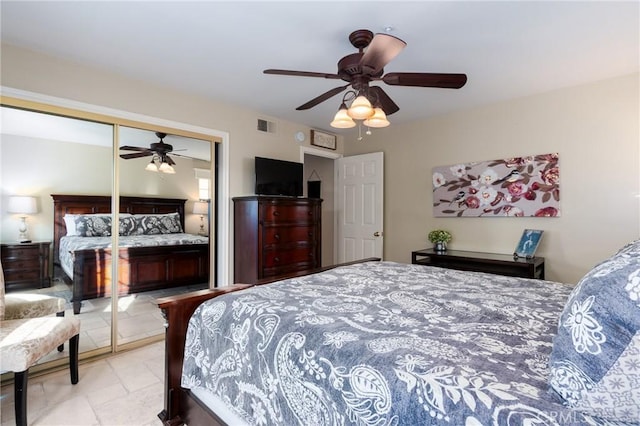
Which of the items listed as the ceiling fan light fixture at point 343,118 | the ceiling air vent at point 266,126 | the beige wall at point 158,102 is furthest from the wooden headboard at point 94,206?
the ceiling fan light fixture at point 343,118

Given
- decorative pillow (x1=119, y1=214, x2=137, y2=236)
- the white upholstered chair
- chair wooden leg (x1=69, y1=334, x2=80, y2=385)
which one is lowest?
chair wooden leg (x1=69, y1=334, x2=80, y2=385)

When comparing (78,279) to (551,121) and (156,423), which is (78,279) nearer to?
(156,423)

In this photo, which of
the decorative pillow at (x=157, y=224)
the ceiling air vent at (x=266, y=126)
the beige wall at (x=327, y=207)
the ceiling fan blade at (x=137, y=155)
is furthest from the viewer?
the beige wall at (x=327, y=207)

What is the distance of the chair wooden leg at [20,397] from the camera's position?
68.2 inches

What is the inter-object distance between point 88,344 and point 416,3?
3.65 metres

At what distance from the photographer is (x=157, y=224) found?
314cm

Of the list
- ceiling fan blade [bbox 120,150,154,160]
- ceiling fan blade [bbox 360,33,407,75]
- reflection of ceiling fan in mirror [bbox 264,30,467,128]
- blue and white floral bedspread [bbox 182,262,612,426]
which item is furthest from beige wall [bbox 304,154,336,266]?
blue and white floral bedspread [bbox 182,262,612,426]

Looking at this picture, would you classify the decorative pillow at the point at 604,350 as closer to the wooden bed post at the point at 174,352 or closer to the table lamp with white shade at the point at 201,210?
the wooden bed post at the point at 174,352

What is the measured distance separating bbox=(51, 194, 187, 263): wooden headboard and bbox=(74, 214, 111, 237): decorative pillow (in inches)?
2.0

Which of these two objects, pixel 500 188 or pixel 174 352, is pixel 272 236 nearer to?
pixel 174 352

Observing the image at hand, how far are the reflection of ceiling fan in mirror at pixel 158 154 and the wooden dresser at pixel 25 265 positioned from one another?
40.7 inches

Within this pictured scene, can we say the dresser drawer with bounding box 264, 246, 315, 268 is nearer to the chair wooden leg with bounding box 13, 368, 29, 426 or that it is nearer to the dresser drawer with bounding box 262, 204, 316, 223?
the dresser drawer with bounding box 262, 204, 316, 223

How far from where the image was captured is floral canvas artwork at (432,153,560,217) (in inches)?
125

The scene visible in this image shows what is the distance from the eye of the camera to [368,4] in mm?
1852
